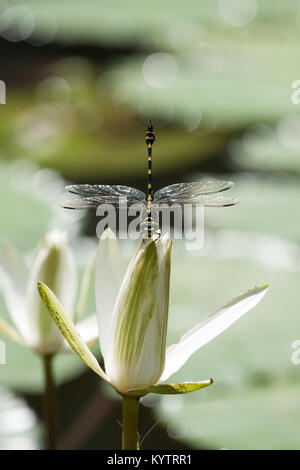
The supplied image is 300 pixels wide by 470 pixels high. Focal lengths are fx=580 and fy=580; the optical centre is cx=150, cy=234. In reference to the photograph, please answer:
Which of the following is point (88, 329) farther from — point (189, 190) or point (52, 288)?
point (189, 190)

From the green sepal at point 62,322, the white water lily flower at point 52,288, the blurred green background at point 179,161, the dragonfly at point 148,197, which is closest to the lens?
the green sepal at point 62,322

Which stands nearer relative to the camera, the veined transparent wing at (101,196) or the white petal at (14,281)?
the veined transparent wing at (101,196)

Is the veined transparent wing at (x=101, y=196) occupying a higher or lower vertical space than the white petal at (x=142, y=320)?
higher

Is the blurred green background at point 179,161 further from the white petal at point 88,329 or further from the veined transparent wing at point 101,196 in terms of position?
the veined transparent wing at point 101,196

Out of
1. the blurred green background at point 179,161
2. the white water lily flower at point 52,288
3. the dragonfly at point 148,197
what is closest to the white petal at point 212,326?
the dragonfly at point 148,197

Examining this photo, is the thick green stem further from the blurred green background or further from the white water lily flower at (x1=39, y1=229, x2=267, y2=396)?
the blurred green background

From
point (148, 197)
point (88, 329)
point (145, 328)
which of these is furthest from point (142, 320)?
point (88, 329)

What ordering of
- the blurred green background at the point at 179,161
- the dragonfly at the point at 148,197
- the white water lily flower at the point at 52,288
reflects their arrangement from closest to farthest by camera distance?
the dragonfly at the point at 148,197 → the white water lily flower at the point at 52,288 → the blurred green background at the point at 179,161
